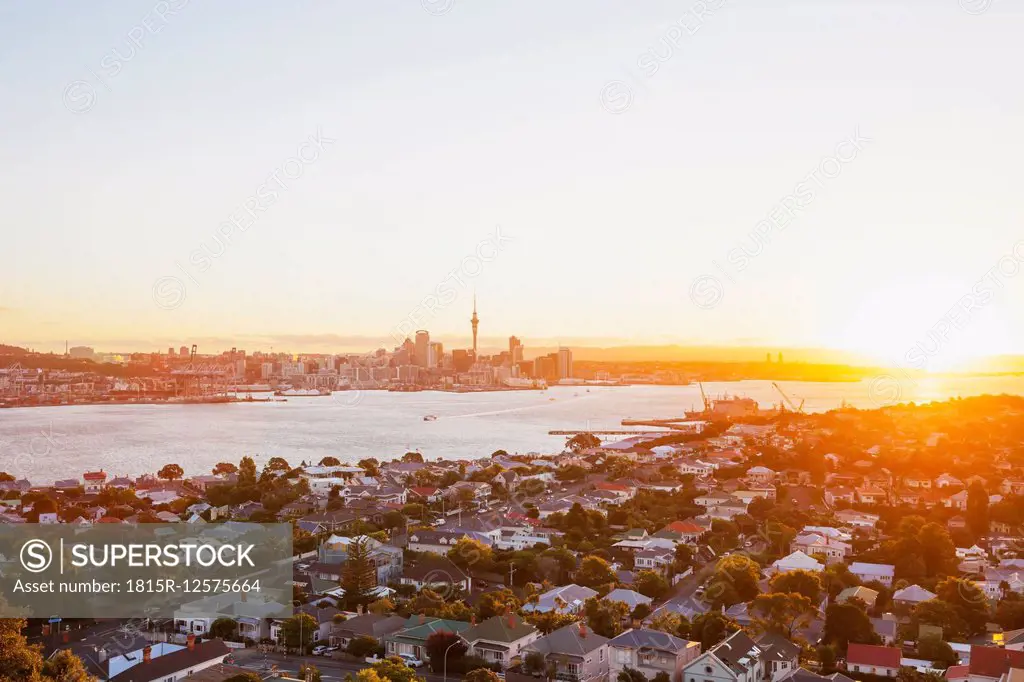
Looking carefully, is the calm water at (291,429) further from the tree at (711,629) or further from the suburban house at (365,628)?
the tree at (711,629)

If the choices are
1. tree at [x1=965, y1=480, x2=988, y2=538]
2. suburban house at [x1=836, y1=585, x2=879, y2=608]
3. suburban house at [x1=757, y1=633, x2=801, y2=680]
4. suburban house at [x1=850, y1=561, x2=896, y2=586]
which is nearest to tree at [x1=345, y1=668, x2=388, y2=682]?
suburban house at [x1=757, y1=633, x2=801, y2=680]

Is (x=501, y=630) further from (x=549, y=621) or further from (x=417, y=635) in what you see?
(x=417, y=635)

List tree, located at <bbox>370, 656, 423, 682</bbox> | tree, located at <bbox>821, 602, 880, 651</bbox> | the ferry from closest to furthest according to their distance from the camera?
tree, located at <bbox>370, 656, 423, 682</bbox> < tree, located at <bbox>821, 602, 880, 651</bbox> < the ferry

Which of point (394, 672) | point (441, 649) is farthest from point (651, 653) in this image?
point (394, 672)

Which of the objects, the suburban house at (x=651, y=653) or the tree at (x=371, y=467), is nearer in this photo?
the suburban house at (x=651, y=653)

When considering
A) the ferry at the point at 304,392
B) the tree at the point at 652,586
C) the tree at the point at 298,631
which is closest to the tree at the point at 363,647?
the tree at the point at 298,631

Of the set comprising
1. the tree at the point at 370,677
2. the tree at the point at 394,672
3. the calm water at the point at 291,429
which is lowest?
the calm water at the point at 291,429

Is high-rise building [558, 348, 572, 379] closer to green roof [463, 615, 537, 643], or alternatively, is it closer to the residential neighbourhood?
the residential neighbourhood
